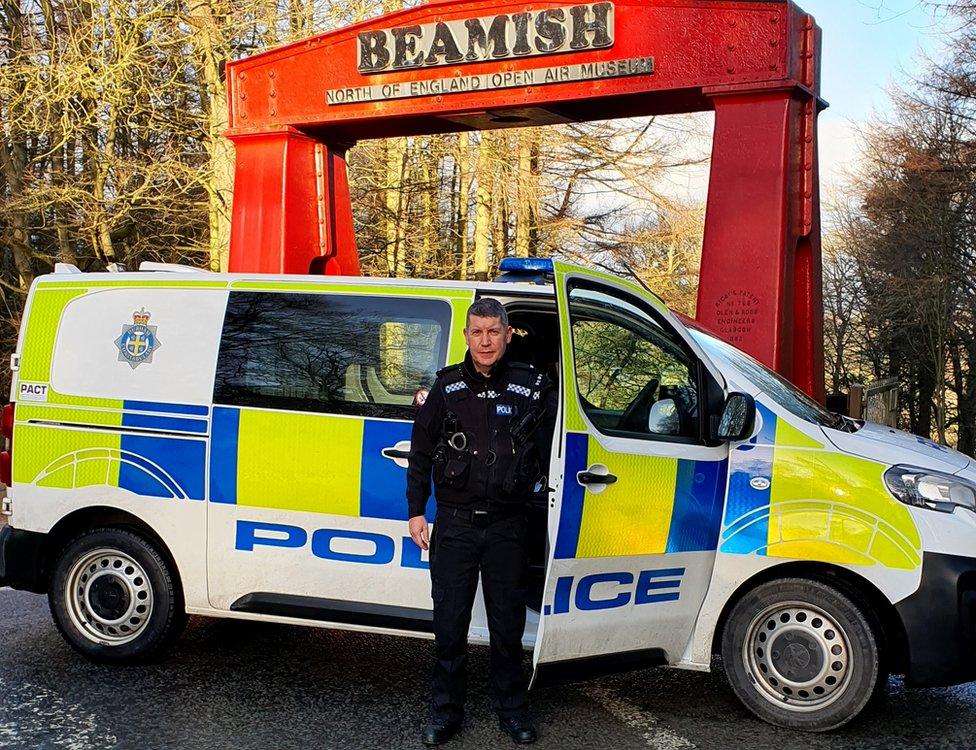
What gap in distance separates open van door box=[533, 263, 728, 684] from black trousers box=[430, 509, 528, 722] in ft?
0.48

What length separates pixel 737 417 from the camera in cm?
445

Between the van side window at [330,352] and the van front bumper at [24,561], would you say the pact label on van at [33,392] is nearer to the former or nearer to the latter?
the van front bumper at [24,561]

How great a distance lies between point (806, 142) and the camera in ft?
21.5

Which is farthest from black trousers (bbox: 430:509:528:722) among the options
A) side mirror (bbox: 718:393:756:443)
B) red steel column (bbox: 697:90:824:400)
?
red steel column (bbox: 697:90:824:400)

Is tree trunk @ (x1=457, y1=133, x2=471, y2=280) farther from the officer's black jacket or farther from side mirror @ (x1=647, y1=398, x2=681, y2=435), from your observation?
the officer's black jacket

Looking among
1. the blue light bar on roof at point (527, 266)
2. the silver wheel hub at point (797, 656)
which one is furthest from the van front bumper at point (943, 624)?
the blue light bar on roof at point (527, 266)

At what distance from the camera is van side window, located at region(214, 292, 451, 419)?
4805 mm

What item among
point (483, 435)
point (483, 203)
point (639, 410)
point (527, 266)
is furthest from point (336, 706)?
point (483, 203)

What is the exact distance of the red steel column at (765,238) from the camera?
254 inches

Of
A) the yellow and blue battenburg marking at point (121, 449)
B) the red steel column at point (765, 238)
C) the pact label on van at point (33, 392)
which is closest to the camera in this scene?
the yellow and blue battenburg marking at point (121, 449)

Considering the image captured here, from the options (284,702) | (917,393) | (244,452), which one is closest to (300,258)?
(244,452)

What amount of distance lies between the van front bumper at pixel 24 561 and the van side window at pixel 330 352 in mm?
1269

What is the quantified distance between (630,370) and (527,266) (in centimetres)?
69

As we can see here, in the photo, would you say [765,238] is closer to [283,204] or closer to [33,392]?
[283,204]
